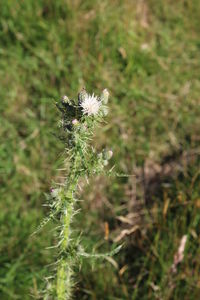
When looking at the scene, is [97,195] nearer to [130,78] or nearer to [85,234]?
[85,234]

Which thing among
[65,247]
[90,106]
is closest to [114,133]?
[65,247]

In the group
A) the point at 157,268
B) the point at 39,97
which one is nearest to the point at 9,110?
the point at 39,97

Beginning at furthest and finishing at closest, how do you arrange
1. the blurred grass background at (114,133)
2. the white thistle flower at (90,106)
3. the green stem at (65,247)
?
the blurred grass background at (114,133) < the green stem at (65,247) < the white thistle flower at (90,106)

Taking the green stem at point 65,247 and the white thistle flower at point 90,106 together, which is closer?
the white thistle flower at point 90,106

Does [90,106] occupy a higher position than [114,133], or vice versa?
[114,133]

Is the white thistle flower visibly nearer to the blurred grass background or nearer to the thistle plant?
the thistle plant

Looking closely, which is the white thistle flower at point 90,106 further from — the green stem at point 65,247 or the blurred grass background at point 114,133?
the blurred grass background at point 114,133

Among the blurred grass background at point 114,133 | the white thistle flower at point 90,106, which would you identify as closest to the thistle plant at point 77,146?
the white thistle flower at point 90,106

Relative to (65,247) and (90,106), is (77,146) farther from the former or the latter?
(65,247)

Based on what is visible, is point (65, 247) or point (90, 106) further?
point (65, 247)

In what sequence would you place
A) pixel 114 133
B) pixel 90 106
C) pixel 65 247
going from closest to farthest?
pixel 90 106, pixel 65 247, pixel 114 133
